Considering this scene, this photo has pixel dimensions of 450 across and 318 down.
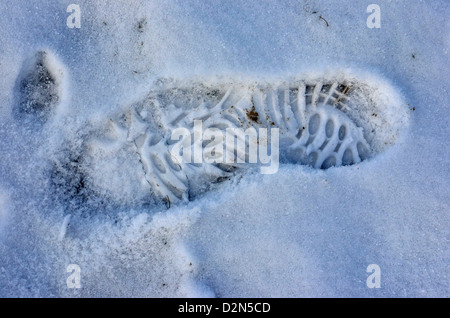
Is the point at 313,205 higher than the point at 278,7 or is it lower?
lower

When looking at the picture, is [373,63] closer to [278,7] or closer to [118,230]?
[278,7]

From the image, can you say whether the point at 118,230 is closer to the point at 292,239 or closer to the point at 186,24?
the point at 292,239

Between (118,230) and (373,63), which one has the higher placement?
(373,63)

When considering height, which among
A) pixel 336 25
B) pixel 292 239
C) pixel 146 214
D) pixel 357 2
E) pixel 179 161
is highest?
pixel 357 2

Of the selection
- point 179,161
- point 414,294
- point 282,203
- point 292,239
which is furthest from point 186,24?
point 414,294
